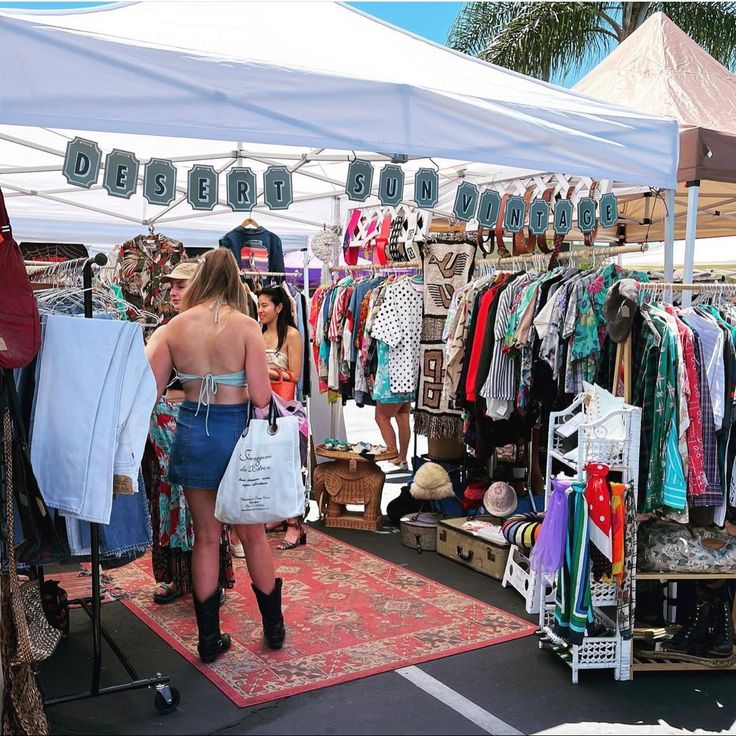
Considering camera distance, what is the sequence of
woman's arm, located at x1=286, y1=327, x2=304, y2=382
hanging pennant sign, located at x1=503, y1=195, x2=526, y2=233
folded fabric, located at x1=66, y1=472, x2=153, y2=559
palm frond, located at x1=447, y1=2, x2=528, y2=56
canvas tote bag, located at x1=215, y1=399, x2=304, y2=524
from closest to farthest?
folded fabric, located at x1=66, y1=472, x2=153, y2=559 < canvas tote bag, located at x1=215, y1=399, x2=304, y2=524 < hanging pennant sign, located at x1=503, y1=195, x2=526, y2=233 < woman's arm, located at x1=286, y1=327, x2=304, y2=382 < palm frond, located at x1=447, y1=2, x2=528, y2=56

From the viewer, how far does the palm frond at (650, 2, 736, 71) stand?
15.6 m

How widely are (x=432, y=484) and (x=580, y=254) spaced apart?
→ 5.68 feet

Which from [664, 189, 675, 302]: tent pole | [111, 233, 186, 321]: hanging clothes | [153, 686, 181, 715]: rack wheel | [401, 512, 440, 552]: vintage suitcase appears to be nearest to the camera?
[153, 686, 181, 715]: rack wheel

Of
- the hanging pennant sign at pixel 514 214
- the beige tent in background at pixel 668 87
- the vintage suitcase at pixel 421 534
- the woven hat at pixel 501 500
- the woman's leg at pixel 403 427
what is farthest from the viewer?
the woman's leg at pixel 403 427

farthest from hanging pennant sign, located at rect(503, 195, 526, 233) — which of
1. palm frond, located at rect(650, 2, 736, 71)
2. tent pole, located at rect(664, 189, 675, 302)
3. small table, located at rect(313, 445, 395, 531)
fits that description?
palm frond, located at rect(650, 2, 736, 71)

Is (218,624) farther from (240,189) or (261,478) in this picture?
(240,189)

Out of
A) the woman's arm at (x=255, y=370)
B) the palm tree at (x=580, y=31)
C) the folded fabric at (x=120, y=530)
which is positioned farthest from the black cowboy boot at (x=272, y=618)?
the palm tree at (x=580, y=31)

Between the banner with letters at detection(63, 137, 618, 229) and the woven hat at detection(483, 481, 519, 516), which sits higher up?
the banner with letters at detection(63, 137, 618, 229)

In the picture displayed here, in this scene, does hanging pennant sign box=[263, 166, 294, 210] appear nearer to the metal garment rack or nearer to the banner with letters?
the banner with letters

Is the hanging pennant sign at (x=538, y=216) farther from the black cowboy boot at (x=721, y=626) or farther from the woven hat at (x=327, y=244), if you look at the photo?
the woven hat at (x=327, y=244)

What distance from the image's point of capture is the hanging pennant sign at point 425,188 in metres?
4.08

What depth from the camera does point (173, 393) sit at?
13.1ft

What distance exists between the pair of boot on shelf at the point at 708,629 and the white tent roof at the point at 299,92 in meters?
1.96

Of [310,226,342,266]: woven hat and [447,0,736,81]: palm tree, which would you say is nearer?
[310,226,342,266]: woven hat
